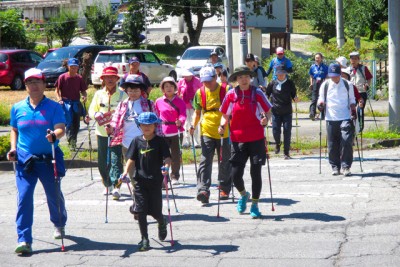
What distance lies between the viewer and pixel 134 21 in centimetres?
5534

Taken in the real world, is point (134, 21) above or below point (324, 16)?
above

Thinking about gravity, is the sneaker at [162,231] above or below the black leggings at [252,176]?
below

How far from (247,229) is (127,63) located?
2248cm

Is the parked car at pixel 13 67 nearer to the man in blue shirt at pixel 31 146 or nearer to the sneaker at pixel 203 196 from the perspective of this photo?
the sneaker at pixel 203 196

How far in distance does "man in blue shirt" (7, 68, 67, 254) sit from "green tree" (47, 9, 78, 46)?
162ft

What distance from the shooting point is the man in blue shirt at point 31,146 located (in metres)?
8.66

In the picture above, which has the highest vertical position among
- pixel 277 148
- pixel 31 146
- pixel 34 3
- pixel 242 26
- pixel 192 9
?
pixel 34 3

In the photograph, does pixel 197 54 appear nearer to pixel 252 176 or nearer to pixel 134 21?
pixel 134 21

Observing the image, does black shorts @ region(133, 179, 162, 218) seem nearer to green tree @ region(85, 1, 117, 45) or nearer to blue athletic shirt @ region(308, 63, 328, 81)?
blue athletic shirt @ region(308, 63, 328, 81)

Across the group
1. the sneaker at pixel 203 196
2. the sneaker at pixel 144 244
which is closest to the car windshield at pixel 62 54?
the sneaker at pixel 203 196

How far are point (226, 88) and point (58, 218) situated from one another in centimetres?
324

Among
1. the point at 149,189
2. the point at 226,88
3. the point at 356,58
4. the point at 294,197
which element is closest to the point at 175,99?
the point at 226,88

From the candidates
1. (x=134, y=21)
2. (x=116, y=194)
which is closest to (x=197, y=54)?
(x=134, y=21)

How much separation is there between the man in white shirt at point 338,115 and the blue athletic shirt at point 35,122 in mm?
5553
